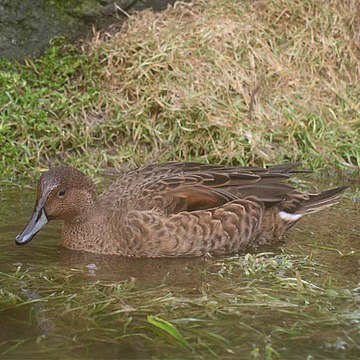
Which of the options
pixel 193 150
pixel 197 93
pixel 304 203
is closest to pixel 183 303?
pixel 304 203

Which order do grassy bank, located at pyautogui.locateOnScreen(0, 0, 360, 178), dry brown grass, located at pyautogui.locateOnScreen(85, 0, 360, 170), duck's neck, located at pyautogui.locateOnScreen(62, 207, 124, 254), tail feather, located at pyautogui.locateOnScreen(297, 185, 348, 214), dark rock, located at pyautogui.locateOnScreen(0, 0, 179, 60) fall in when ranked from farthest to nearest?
dark rock, located at pyautogui.locateOnScreen(0, 0, 179, 60) < dry brown grass, located at pyautogui.locateOnScreen(85, 0, 360, 170) < grassy bank, located at pyautogui.locateOnScreen(0, 0, 360, 178) < tail feather, located at pyautogui.locateOnScreen(297, 185, 348, 214) < duck's neck, located at pyautogui.locateOnScreen(62, 207, 124, 254)

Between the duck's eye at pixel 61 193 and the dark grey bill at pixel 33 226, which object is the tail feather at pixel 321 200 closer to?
the duck's eye at pixel 61 193

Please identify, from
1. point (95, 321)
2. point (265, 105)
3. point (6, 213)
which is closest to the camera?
point (95, 321)

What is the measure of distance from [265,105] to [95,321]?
5.41 meters

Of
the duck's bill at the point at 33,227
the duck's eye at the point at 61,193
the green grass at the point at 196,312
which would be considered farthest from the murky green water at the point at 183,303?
the duck's eye at the point at 61,193

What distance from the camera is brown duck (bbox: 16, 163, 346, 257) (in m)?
6.32

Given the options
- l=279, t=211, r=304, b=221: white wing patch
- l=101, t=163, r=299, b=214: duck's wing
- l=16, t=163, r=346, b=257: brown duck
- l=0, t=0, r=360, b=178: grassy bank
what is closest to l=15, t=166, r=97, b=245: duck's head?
l=16, t=163, r=346, b=257: brown duck

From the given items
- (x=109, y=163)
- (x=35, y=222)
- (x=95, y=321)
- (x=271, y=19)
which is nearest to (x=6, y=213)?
(x=35, y=222)

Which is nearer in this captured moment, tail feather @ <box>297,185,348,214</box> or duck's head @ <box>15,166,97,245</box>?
duck's head @ <box>15,166,97,245</box>

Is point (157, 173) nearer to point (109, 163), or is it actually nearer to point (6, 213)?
point (6, 213)

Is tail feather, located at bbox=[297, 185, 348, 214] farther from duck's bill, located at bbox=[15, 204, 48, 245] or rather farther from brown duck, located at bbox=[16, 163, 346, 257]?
duck's bill, located at bbox=[15, 204, 48, 245]

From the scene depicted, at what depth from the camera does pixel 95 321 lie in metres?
4.91

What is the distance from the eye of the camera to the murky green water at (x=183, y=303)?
15.0ft

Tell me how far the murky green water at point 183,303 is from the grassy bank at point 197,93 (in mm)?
2532
